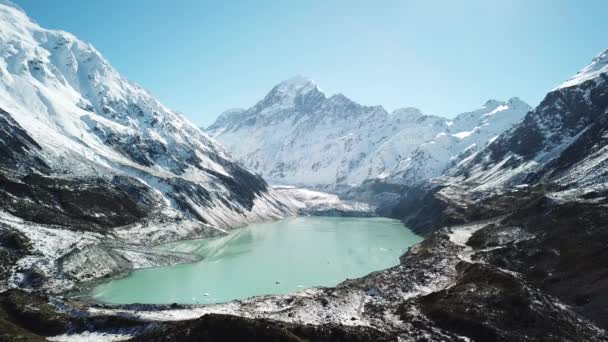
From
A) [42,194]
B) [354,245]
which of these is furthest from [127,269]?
[354,245]

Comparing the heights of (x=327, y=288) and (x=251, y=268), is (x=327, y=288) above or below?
below

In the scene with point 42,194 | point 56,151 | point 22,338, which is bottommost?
point 22,338

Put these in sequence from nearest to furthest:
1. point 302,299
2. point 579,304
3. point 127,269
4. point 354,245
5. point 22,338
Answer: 1. point 22,338
2. point 579,304
3. point 302,299
4. point 127,269
5. point 354,245

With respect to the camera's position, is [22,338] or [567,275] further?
[567,275]

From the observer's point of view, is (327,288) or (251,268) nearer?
(327,288)

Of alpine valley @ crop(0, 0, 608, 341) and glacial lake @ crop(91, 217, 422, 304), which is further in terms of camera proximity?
glacial lake @ crop(91, 217, 422, 304)

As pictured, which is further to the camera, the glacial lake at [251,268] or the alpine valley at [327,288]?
the glacial lake at [251,268]

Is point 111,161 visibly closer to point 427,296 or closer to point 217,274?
point 217,274

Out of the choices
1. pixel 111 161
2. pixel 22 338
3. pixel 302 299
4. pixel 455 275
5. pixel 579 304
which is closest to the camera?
pixel 22 338
